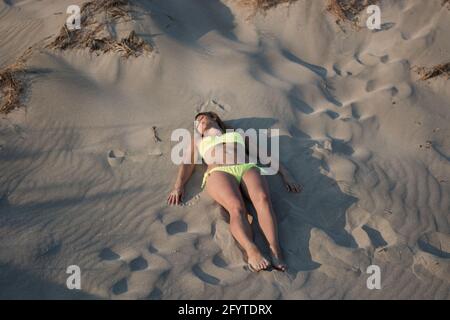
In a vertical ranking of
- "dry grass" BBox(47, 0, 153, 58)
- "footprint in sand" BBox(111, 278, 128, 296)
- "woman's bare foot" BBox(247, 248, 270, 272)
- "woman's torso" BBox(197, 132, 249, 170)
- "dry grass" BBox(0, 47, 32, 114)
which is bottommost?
"footprint in sand" BBox(111, 278, 128, 296)

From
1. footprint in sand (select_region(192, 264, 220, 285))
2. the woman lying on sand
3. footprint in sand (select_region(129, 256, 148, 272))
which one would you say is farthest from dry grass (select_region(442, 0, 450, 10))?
footprint in sand (select_region(129, 256, 148, 272))

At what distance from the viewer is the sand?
12.3 feet

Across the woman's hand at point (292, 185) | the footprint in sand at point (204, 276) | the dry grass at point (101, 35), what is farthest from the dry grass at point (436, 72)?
the footprint in sand at point (204, 276)

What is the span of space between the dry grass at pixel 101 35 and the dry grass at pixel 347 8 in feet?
8.44

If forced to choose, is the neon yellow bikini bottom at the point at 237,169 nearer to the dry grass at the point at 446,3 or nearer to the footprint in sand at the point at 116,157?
the footprint in sand at the point at 116,157

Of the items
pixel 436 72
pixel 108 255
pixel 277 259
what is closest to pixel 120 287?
pixel 108 255

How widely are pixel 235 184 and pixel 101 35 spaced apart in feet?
9.01

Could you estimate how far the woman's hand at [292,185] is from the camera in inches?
171

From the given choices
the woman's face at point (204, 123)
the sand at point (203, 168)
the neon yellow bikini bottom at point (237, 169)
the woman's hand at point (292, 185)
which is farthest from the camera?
the woman's face at point (204, 123)

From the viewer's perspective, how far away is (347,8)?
6.12 meters

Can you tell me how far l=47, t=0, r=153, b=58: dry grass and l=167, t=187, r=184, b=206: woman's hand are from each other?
6.61 ft

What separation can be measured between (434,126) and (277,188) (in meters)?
1.97

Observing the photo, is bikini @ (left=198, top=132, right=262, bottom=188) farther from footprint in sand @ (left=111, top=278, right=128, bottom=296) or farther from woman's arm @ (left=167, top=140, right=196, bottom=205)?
footprint in sand @ (left=111, top=278, right=128, bottom=296)

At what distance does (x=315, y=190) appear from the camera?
4387 mm
